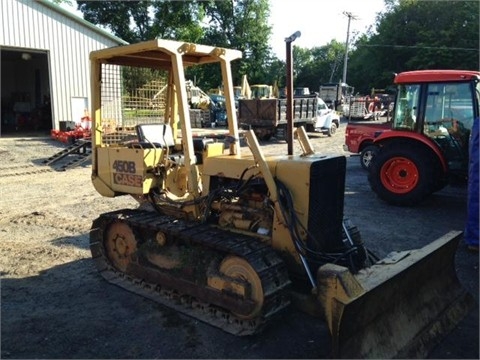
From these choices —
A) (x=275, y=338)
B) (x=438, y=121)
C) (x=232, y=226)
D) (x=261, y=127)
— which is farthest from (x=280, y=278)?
(x=261, y=127)

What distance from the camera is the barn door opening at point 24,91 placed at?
2286cm

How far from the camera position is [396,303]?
12.2 ft

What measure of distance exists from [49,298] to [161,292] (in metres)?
1.12

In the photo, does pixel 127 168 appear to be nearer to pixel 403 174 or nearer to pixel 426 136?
pixel 403 174

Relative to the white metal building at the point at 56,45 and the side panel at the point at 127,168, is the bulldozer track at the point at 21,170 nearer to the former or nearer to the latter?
the white metal building at the point at 56,45

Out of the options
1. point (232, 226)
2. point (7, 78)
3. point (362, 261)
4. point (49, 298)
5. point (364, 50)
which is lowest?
point (49, 298)

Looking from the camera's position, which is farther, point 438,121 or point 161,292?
point 438,121

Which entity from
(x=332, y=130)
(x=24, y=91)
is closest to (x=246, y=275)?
(x=332, y=130)

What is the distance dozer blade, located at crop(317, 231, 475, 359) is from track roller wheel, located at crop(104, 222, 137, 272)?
2417 mm

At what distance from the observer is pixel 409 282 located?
12.5 ft

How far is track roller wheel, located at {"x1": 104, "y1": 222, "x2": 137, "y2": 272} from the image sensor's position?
4.98 meters

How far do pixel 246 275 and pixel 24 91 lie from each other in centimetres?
2603

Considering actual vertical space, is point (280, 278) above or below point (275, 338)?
above

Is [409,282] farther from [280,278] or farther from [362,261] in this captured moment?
[280,278]
